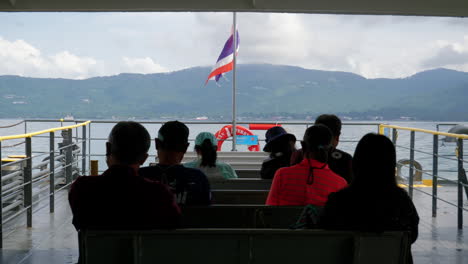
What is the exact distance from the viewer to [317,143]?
2289mm

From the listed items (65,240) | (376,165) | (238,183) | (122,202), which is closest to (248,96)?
(65,240)

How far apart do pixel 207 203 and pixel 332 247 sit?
715mm

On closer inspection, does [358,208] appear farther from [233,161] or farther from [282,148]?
[233,161]

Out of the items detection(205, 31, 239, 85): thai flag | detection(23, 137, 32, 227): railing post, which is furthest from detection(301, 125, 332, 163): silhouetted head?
detection(205, 31, 239, 85): thai flag

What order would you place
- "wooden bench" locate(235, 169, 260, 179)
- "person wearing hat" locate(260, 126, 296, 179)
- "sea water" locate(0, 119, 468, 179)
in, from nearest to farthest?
"person wearing hat" locate(260, 126, 296, 179) → "wooden bench" locate(235, 169, 260, 179) → "sea water" locate(0, 119, 468, 179)

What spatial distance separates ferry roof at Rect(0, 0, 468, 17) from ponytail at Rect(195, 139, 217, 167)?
1806 mm

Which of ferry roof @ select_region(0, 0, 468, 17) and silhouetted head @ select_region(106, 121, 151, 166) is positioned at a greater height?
ferry roof @ select_region(0, 0, 468, 17)

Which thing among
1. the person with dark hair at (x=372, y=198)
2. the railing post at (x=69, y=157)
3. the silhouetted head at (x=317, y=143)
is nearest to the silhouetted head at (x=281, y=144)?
the silhouetted head at (x=317, y=143)

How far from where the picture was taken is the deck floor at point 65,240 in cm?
337

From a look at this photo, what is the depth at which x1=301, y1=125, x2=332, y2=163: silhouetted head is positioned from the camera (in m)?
2.28

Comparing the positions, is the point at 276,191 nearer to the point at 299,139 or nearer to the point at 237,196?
the point at 237,196

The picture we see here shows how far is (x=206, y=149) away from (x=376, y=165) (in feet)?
4.45

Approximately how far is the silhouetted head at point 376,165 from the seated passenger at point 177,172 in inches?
26.4

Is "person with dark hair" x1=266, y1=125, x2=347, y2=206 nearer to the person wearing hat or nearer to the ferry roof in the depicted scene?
the person wearing hat
